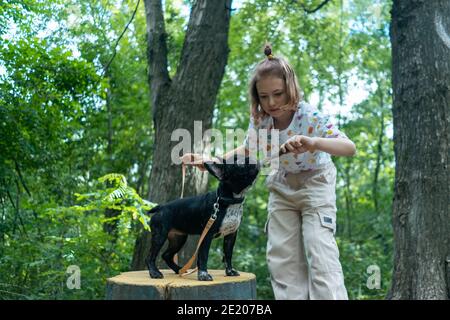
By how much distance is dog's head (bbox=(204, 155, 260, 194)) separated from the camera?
2885mm

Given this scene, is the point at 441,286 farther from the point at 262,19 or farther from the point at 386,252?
the point at 262,19

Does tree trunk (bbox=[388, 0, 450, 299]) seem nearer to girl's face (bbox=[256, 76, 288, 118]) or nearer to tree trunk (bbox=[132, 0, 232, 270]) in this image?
tree trunk (bbox=[132, 0, 232, 270])

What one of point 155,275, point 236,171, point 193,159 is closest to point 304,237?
point 236,171

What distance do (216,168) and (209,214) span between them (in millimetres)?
285

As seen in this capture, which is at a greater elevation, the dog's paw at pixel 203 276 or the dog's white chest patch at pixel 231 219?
the dog's white chest patch at pixel 231 219

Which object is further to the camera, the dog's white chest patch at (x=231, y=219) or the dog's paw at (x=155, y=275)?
the dog's paw at (x=155, y=275)

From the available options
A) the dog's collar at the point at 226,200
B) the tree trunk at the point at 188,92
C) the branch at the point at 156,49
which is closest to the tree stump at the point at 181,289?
the dog's collar at the point at 226,200

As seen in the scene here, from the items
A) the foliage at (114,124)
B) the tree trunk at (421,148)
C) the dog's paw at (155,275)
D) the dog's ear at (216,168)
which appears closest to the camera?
the dog's ear at (216,168)

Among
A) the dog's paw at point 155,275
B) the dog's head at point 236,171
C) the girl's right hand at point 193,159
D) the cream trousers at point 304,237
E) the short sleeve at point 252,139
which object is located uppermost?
the short sleeve at point 252,139

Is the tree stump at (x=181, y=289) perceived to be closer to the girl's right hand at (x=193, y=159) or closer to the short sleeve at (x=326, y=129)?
the girl's right hand at (x=193, y=159)

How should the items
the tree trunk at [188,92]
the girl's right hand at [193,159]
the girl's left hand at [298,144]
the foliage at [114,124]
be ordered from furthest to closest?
1. the tree trunk at [188,92]
2. the foliage at [114,124]
3. the girl's right hand at [193,159]
4. the girl's left hand at [298,144]

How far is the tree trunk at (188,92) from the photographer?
16.4 ft

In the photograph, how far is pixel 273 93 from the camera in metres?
2.99

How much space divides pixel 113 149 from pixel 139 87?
1098mm
